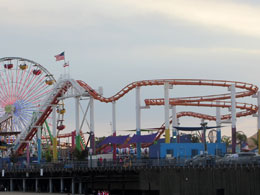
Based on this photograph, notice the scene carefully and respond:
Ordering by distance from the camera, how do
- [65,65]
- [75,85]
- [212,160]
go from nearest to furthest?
[212,160] < [75,85] < [65,65]

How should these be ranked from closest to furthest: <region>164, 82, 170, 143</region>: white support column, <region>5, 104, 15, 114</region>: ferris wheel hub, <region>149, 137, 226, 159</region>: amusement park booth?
<region>149, 137, 226, 159</region>: amusement park booth < <region>164, 82, 170, 143</region>: white support column < <region>5, 104, 15, 114</region>: ferris wheel hub

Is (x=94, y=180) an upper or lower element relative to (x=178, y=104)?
A: lower

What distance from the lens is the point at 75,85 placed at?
288 feet

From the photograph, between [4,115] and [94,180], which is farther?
[4,115]

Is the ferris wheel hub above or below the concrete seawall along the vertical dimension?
above

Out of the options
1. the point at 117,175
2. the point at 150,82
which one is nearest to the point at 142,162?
the point at 117,175

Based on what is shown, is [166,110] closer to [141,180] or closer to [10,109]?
[141,180]

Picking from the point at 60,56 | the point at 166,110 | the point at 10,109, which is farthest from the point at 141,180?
the point at 10,109

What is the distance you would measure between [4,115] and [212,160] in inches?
2254

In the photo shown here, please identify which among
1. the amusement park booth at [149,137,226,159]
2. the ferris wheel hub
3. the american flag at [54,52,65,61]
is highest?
the american flag at [54,52,65,61]

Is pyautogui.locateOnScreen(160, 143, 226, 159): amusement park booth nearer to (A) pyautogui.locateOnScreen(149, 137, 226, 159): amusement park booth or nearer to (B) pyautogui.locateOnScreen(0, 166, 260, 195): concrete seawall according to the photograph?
(A) pyautogui.locateOnScreen(149, 137, 226, 159): amusement park booth

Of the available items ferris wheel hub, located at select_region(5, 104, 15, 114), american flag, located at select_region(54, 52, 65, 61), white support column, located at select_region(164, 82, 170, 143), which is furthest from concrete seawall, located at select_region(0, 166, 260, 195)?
american flag, located at select_region(54, 52, 65, 61)

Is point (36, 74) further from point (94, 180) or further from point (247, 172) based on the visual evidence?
point (247, 172)

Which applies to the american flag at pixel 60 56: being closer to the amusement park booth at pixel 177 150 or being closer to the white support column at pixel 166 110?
the white support column at pixel 166 110
